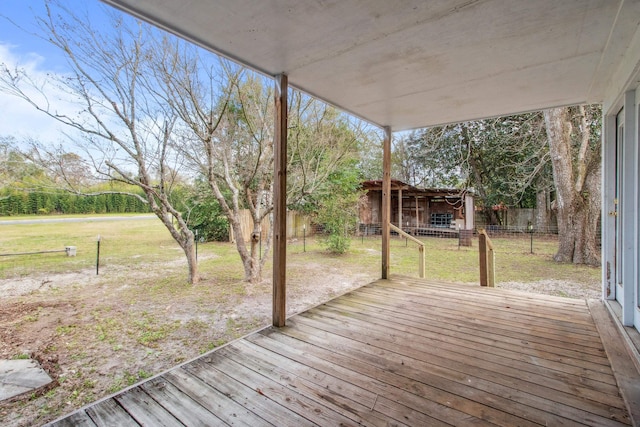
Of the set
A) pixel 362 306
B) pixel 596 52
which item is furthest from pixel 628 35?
pixel 362 306

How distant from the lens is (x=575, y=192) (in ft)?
22.5

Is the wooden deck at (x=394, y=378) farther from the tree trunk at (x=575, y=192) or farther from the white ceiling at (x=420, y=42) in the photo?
the tree trunk at (x=575, y=192)

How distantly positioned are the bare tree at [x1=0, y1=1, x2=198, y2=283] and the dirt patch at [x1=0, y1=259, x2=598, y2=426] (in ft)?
4.59

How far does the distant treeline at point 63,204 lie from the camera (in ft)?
11.3

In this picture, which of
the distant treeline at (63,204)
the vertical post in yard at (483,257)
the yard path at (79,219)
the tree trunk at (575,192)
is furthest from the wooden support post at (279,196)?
the tree trunk at (575,192)

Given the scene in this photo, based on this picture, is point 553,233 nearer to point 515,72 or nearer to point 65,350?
point 515,72

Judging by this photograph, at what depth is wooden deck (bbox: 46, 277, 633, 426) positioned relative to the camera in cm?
150

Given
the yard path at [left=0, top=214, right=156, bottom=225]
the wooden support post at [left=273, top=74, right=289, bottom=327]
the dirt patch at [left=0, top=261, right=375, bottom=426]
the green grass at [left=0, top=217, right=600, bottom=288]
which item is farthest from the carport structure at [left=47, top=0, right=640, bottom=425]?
the yard path at [left=0, top=214, right=156, bottom=225]

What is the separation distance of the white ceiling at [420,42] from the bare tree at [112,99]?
100 inches

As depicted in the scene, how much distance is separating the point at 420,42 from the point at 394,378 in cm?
227

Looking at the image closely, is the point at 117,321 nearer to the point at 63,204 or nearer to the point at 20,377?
the point at 20,377

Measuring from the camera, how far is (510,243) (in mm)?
9898

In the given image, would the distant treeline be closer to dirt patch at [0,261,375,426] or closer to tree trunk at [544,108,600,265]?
dirt patch at [0,261,375,426]

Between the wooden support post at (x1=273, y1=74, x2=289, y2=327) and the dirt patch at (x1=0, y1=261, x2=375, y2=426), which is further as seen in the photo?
the wooden support post at (x1=273, y1=74, x2=289, y2=327)
